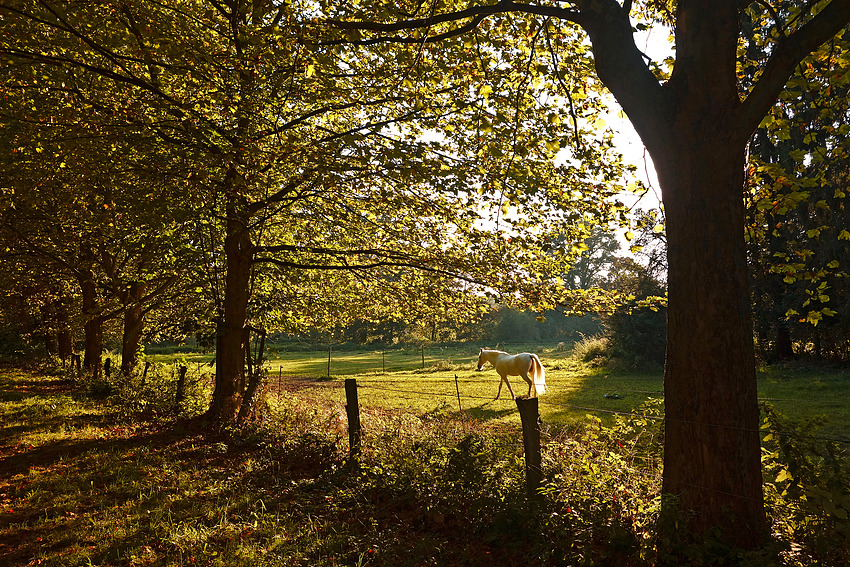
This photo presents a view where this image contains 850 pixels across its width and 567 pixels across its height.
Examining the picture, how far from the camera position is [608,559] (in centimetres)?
455

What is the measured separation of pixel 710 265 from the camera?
4.31 metres

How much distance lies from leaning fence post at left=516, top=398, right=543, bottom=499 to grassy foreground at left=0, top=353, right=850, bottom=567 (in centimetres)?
12

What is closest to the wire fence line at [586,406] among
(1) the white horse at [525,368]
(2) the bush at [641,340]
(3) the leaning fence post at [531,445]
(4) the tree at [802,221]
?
(3) the leaning fence post at [531,445]

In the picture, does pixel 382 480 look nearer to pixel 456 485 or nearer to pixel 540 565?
pixel 456 485

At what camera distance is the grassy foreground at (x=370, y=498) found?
453cm

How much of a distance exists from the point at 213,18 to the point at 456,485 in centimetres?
939

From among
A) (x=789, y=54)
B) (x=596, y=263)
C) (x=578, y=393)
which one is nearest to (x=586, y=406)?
(x=578, y=393)

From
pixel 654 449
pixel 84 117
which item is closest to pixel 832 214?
pixel 654 449

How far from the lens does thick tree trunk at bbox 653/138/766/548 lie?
13.8ft

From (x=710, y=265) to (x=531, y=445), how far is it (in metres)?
2.88

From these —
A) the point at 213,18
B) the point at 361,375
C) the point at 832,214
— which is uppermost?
the point at 213,18

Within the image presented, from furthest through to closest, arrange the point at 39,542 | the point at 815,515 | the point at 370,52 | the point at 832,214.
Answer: the point at 832,214 < the point at 370,52 < the point at 39,542 < the point at 815,515

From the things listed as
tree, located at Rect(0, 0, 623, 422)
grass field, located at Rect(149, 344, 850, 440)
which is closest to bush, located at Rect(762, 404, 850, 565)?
tree, located at Rect(0, 0, 623, 422)

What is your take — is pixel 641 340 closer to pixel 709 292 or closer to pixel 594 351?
pixel 594 351
